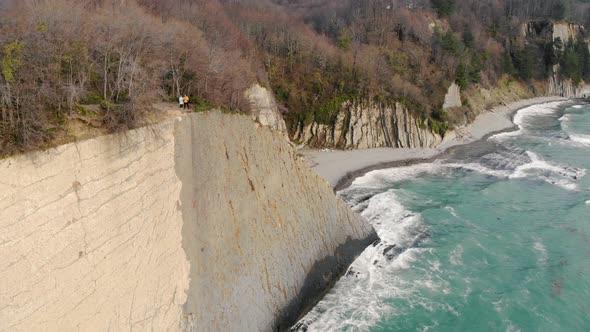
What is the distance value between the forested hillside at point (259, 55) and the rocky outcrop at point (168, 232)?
0.99 m

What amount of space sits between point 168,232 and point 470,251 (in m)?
15.8

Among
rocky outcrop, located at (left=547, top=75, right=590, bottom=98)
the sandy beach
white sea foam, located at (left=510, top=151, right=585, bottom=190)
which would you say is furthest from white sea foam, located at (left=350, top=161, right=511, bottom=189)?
rocky outcrop, located at (left=547, top=75, right=590, bottom=98)

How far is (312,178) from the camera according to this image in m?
17.3

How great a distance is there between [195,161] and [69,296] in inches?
196

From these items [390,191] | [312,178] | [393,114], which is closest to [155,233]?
[312,178]

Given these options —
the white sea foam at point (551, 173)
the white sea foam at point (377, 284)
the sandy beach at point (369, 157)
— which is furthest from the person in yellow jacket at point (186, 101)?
the white sea foam at point (551, 173)

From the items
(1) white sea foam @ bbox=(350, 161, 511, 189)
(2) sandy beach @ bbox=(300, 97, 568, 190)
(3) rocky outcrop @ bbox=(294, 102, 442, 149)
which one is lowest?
(1) white sea foam @ bbox=(350, 161, 511, 189)

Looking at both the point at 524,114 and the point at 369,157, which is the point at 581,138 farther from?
the point at 369,157

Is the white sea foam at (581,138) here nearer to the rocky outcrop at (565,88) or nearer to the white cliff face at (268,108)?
the white cliff face at (268,108)

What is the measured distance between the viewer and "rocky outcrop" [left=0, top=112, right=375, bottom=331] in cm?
881

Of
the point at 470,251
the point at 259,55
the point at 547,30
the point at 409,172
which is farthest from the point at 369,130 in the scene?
the point at 547,30

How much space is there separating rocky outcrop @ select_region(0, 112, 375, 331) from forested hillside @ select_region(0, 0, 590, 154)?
38.9 inches

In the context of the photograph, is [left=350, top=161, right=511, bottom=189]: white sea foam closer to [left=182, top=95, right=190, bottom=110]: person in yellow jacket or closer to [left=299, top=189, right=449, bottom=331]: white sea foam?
[left=299, top=189, right=449, bottom=331]: white sea foam

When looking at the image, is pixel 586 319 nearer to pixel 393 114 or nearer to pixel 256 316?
pixel 256 316
